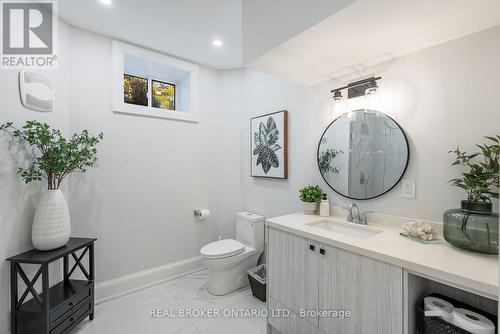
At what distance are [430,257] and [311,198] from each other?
1.01 m

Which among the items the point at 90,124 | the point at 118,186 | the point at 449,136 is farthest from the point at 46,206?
the point at 449,136

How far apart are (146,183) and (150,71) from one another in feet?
4.46

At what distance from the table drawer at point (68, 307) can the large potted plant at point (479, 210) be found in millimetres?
2586

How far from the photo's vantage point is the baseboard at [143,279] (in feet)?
7.52

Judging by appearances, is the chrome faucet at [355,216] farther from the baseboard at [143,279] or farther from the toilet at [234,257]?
the baseboard at [143,279]

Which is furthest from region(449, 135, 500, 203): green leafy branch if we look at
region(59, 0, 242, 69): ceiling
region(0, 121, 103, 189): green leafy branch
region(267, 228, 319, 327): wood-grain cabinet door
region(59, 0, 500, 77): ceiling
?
region(0, 121, 103, 189): green leafy branch

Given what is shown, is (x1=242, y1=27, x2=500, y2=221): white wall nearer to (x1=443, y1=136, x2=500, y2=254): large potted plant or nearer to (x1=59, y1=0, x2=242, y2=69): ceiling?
(x1=443, y1=136, x2=500, y2=254): large potted plant

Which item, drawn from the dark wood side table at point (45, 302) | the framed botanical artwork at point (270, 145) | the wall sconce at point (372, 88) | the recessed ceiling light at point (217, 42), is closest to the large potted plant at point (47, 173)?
the dark wood side table at point (45, 302)

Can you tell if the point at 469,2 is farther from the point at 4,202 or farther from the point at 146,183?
the point at 4,202

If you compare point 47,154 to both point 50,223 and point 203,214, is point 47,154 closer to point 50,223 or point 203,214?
point 50,223

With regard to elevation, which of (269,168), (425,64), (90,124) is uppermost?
(425,64)

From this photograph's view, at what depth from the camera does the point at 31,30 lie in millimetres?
1856

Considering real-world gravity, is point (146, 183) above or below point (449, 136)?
below

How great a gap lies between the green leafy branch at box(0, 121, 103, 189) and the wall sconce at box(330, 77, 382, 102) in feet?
7.22
